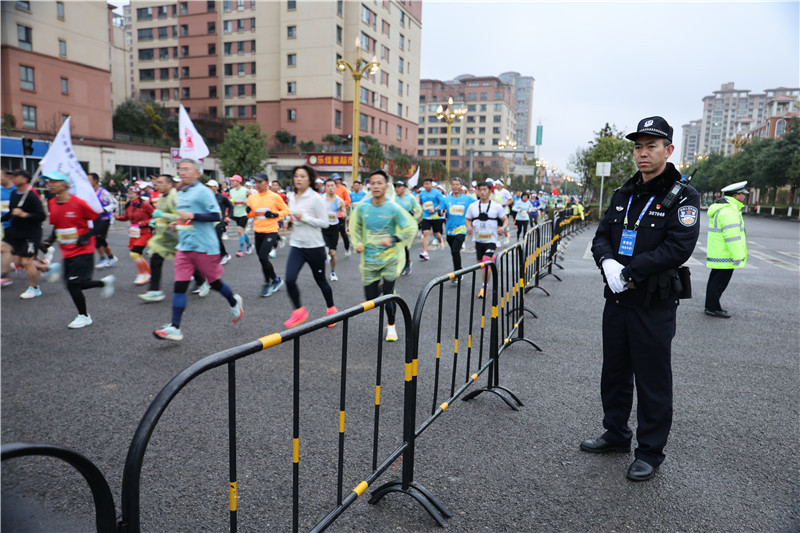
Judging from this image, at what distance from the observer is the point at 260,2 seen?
5303 cm

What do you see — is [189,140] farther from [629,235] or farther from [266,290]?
[629,235]

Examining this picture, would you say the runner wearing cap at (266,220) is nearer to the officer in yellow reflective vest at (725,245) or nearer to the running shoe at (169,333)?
the running shoe at (169,333)

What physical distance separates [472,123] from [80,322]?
369 feet

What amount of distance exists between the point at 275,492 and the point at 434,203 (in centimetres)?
1080

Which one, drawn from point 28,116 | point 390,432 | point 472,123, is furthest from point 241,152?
point 472,123

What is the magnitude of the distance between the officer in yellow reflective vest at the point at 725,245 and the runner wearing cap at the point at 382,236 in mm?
4707

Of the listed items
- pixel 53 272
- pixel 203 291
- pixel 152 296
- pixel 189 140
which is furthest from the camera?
pixel 189 140

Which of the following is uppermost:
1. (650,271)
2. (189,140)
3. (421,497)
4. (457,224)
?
(189,140)

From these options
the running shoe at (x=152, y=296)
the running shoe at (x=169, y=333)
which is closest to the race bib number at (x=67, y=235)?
the running shoe at (x=152, y=296)

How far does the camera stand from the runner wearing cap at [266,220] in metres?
8.60

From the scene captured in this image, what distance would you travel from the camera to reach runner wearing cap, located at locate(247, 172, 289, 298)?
860cm

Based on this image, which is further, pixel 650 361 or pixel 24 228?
pixel 24 228

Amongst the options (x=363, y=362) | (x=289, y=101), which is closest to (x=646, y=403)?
(x=363, y=362)

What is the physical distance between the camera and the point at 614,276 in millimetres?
3252
